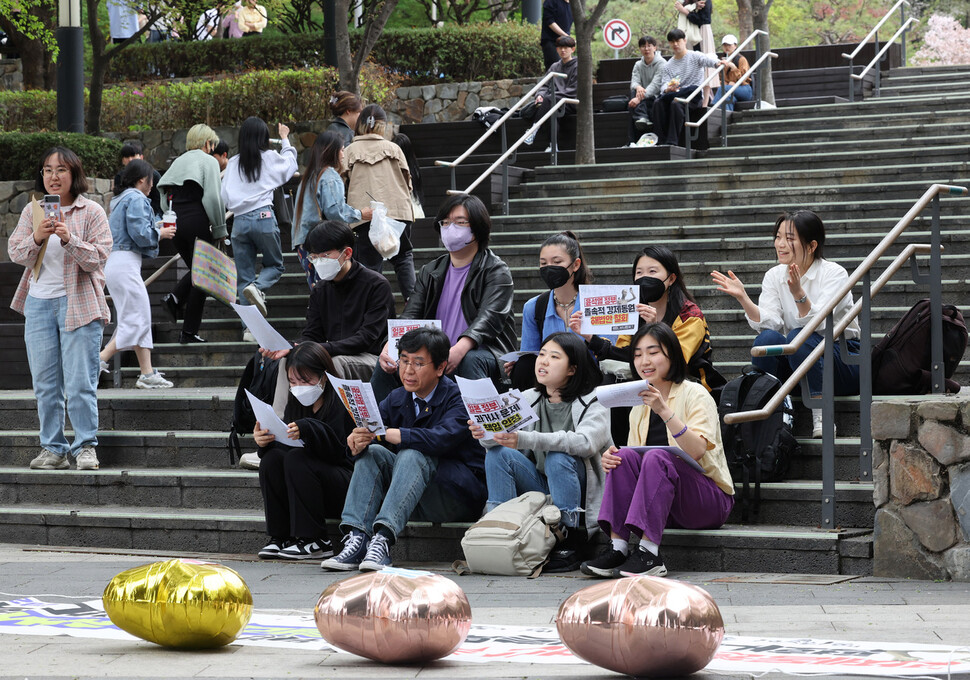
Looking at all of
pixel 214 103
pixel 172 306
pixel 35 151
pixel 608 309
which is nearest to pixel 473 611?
pixel 608 309

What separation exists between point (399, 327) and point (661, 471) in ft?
6.02

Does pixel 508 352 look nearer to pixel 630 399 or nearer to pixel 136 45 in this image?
pixel 630 399

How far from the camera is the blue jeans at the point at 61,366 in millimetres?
8734

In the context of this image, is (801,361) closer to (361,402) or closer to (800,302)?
(800,302)

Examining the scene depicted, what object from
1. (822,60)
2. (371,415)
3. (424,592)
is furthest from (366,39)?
(424,592)

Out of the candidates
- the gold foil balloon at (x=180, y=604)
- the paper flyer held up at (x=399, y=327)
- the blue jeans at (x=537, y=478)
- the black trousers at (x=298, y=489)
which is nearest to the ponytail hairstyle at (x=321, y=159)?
the paper flyer held up at (x=399, y=327)

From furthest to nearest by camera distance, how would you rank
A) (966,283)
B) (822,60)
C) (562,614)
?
(822,60), (966,283), (562,614)

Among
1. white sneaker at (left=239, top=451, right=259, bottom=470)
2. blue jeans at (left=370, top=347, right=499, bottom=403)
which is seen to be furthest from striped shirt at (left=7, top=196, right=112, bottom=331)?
blue jeans at (left=370, top=347, right=499, bottom=403)

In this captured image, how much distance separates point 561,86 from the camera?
16609 mm

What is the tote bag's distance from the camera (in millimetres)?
10578

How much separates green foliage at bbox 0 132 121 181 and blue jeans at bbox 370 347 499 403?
831cm

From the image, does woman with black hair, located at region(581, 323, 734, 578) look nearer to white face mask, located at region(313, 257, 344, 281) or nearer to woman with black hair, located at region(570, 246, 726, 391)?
woman with black hair, located at region(570, 246, 726, 391)

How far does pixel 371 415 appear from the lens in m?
7.01

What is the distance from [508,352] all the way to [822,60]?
15.6 metres
